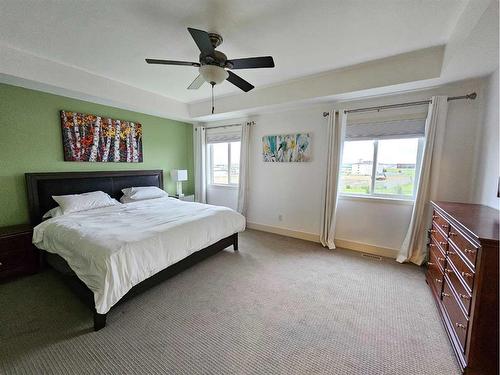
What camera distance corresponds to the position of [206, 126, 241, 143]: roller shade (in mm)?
4664

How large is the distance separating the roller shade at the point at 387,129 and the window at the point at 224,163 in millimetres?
2411

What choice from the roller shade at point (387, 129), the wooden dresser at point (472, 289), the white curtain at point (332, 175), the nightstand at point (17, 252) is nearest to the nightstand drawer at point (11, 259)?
the nightstand at point (17, 252)

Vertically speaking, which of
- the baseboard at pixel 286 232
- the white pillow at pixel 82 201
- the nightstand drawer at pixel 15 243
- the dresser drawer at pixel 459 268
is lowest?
the baseboard at pixel 286 232

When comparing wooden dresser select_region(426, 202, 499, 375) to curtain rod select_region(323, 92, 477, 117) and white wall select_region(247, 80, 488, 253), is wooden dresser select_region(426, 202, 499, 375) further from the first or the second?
curtain rod select_region(323, 92, 477, 117)

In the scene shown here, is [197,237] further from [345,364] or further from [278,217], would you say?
[278,217]

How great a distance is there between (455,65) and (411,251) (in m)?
2.30

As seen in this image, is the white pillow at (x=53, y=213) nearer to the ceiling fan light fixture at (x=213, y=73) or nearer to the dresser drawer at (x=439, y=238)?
the ceiling fan light fixture at (x=213, y=73)

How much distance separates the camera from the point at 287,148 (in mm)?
4020

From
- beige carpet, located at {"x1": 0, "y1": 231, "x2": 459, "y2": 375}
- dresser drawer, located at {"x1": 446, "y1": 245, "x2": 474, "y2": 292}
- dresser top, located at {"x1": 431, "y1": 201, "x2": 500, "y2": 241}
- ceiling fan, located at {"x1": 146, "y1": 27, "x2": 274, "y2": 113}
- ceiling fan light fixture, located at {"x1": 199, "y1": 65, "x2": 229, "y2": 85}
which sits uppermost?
ceiling fan, located at {"x1": 146, "y1": 27, "x2": 274, "y2": 113}

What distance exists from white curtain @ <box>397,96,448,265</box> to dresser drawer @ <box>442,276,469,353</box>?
1186mm

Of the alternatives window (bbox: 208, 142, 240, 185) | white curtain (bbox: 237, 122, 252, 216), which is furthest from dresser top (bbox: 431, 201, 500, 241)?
window (bbox: 208, 142, 240, 185)

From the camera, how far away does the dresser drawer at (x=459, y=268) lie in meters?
1.41

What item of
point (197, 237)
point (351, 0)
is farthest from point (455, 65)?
point (197, 237)

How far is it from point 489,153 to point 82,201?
5160mm
